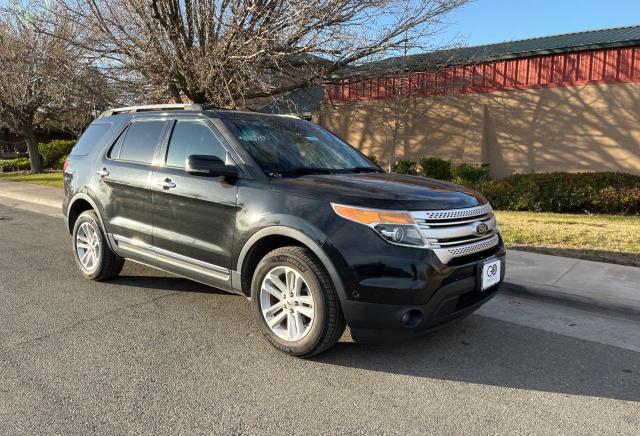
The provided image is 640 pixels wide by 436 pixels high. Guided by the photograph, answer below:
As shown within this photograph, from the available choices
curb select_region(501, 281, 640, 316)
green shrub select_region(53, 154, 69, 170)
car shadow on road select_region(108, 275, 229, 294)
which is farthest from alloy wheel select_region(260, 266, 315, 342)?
green shrub select_region(53, 154, 69, 170)

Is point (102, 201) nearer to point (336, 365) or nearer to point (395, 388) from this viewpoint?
point (336, 365)

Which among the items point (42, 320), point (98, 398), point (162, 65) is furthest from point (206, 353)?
point (162, 65)

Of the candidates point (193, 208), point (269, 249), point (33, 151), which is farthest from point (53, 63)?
point (33, 151)

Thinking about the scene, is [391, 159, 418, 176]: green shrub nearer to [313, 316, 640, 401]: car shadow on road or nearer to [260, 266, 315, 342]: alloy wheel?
[313, 316, 640, 401]: car shadow on road

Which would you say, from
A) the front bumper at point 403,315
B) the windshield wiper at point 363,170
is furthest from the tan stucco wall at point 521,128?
the front bumper at point 403,315

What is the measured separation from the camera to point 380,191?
3.53 meters

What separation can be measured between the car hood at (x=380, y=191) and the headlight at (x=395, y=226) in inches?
2.1

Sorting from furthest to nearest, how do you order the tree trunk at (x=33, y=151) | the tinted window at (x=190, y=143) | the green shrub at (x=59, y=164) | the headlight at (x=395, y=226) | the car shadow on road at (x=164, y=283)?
the green shrub at (x=59, y=164), the tree trunk at (x=33, y=151), the car shadow on road at (x=164, y=283), the tinted window at (x=190, y=143), the headlight at (x=395, y=226)

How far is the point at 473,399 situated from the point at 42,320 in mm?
3687

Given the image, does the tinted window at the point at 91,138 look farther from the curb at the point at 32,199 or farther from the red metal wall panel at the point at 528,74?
the red metal wall panel at the point at 528,74

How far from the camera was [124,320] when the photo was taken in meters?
4.42

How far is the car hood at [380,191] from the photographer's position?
3.38m

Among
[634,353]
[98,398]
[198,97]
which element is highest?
[198,97]

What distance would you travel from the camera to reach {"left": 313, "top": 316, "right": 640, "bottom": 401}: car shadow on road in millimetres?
3375
